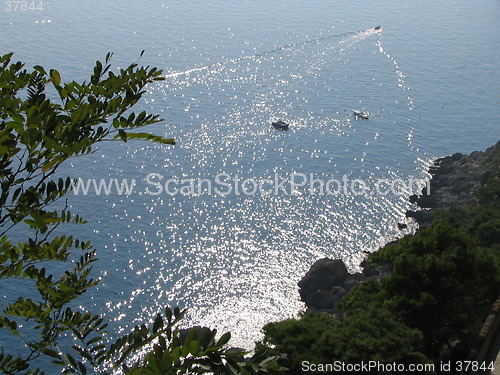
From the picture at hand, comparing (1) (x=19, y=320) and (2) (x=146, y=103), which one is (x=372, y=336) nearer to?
(1) (x=19, y=320)

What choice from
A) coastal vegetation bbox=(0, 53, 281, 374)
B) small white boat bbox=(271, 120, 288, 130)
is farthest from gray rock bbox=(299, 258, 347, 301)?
coastal vegetation bbox=(0, 53, 281, 374)

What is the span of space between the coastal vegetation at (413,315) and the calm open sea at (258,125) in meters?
13.2

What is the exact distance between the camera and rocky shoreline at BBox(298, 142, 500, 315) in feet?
105

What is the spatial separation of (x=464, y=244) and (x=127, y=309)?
19.0 m

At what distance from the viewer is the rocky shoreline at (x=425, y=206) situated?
3203cm

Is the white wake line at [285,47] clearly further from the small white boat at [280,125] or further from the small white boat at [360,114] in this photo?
the small white boat at [360,114]

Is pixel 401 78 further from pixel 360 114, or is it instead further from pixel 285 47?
pixel 285 47

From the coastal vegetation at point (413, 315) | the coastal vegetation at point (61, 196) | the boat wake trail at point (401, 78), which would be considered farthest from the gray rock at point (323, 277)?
the coastal vegetation at point (61, 196)

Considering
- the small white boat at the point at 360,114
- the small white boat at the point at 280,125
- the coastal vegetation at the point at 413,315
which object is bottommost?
the coastal vegetation at the point at 413,315

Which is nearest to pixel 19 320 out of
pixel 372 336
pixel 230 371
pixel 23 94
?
pixel 372 336

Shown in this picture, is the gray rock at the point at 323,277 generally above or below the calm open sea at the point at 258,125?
below

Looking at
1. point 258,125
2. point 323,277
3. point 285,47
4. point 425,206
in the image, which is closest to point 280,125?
point 258,125

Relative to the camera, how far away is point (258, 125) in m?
50.9

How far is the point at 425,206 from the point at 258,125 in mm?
16381
